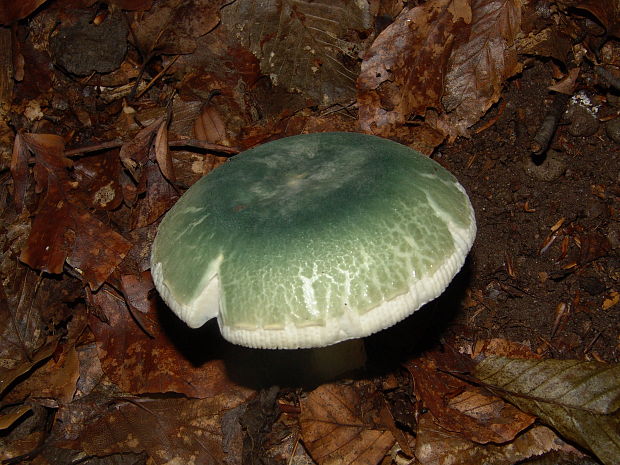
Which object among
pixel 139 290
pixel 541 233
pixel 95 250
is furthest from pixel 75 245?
pixel 541 233

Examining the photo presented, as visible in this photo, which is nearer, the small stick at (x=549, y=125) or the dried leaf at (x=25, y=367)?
the dried leaf at (x=25, y=367)

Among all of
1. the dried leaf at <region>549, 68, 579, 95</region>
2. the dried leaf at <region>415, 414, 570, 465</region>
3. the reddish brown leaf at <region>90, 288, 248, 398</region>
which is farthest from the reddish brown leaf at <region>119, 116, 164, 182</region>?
the dried leaf at <region>549, 68, 579, 95</region>

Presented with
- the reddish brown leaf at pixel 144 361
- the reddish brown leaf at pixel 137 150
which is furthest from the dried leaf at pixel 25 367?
the reddish brown leaf at pixel 137 150

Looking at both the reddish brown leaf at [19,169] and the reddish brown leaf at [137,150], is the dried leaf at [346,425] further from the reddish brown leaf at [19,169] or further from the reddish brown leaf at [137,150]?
the reddish brown leaf at [19,169]

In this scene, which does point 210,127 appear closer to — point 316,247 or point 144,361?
point 144,361

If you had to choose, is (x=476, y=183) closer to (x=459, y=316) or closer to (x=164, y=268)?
(x=459, y=316)

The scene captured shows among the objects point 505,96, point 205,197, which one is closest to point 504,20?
point 505,96

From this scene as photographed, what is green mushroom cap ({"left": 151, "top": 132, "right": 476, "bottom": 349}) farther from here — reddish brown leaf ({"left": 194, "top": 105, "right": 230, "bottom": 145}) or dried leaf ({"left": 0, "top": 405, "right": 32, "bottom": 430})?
reddish brown leaf ({"left": 194, "top": 105, "right": 230, "bottom": 145})
